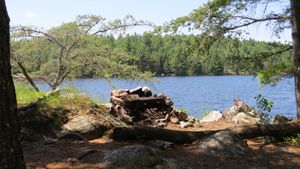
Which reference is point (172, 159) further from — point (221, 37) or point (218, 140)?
point (221, 37)

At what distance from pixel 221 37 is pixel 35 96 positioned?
5.78 meters

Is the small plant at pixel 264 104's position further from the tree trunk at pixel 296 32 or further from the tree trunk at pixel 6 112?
the tree trunk at pixel 6 112

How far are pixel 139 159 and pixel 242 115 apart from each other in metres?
7.02

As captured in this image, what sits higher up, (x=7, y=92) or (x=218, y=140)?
(x=7, y=92)

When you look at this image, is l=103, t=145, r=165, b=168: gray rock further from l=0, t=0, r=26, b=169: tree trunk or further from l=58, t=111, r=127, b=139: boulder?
l=58, t=111, r=127, b=139: boulder

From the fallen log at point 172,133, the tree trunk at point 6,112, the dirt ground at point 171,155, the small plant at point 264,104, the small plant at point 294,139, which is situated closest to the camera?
the tree trunk at point 6,112

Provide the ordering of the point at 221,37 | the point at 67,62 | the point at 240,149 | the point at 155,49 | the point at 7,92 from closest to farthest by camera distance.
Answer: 1. the point at 7,92
2. the point at 240,149
3. the point at 221,37
4. the point at 67,62
5. the point at 155,49

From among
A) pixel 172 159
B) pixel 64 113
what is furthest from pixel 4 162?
pixel 64 113

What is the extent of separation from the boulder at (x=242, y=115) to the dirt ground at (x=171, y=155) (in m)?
3.97

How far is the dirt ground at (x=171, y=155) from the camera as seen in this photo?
5.91m

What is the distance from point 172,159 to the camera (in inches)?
237

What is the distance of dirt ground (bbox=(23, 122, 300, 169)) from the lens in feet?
19.4

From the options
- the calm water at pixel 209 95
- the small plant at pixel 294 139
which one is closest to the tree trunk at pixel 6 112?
the small plant at pixel 294 139

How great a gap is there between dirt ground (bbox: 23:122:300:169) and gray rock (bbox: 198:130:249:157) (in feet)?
0.46
